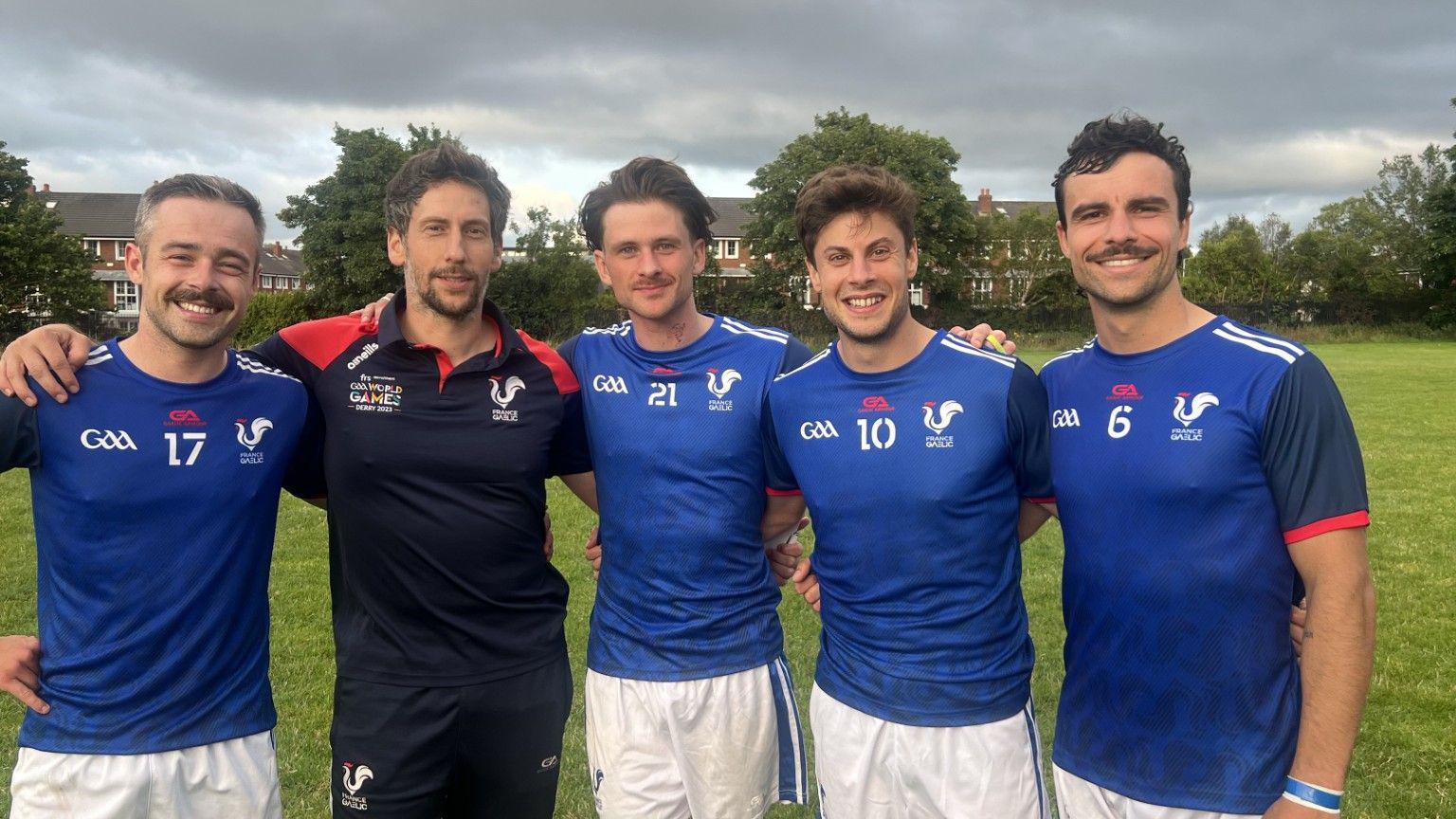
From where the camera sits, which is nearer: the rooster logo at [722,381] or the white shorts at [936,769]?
the white shorts at [936,769]

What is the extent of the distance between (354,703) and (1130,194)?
9.84 ft

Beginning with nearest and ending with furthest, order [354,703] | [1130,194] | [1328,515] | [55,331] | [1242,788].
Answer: [1328,515] → [1242,788] → [1130,194] → [55,331] → [354,703]

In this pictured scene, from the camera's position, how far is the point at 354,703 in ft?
10.7

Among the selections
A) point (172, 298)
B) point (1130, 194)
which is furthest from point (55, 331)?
point (1130, 194)

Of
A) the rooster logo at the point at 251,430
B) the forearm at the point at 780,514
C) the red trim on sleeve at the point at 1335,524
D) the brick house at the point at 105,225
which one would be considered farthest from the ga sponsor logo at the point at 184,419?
the brick house at the point at 105,225

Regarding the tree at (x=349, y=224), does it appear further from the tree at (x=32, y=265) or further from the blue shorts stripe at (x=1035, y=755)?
the blue shorts stripe at (x=1035, y=755)

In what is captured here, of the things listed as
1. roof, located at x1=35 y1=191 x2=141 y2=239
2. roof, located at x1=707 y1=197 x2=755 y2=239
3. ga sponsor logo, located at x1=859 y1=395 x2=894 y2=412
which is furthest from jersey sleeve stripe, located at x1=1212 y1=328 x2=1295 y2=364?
roof, located at x1=35 y1=191 x2=141 y2=239

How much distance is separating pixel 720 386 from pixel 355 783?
1.85 m

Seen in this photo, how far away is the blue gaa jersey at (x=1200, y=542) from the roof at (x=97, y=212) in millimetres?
85075

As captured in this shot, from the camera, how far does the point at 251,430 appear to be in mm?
3154

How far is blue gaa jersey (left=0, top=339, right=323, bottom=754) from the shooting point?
9.59 ft

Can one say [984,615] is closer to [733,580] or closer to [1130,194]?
[733,580]

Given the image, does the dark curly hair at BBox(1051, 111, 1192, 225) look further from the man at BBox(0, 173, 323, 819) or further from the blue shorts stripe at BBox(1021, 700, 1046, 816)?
the man at BBox(0, 173, 323, 819)

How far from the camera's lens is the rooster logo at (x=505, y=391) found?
3408 millimetres
